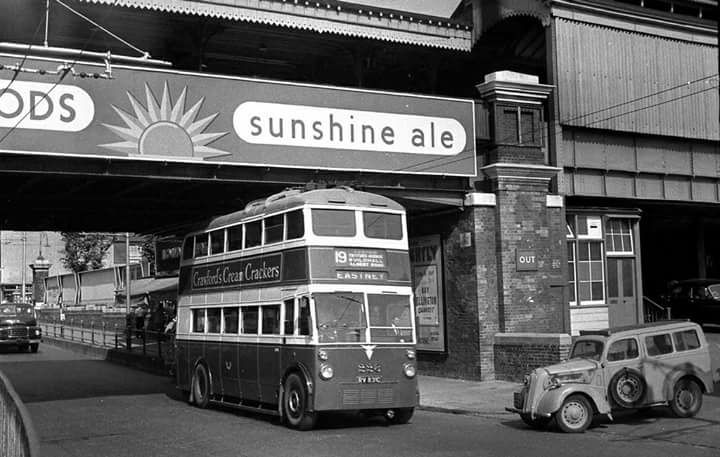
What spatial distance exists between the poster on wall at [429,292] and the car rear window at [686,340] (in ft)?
28.0

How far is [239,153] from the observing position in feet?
61.0

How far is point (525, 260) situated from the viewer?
2183 cm

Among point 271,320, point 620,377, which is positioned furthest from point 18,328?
point 620,377

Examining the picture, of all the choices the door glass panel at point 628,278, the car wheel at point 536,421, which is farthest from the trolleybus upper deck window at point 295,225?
the door glass panel at point 628,278

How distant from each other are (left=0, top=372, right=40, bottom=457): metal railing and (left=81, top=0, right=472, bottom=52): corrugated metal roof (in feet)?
43.3

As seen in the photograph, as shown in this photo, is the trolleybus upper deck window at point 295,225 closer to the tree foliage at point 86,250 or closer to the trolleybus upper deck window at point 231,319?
the trolleybus upper deck window at point 231,319

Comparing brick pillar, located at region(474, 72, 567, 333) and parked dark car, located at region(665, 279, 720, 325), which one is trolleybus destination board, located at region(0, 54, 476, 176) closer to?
brick pillar, located at region(474, 72, 567, 333)

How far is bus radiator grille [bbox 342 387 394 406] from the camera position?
14.5 m

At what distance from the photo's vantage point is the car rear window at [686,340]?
1462 centimetres

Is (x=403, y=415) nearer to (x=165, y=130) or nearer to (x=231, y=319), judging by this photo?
(x=231, y=319)

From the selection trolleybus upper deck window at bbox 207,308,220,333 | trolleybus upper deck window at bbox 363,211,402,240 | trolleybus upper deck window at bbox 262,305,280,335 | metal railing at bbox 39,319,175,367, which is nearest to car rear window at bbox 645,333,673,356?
trolleybus upper deck window at bbox 363,211,402,240

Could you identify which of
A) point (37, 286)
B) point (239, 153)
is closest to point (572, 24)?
point (239, 153)

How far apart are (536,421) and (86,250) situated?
57.6 metres

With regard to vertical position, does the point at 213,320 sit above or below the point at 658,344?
above
